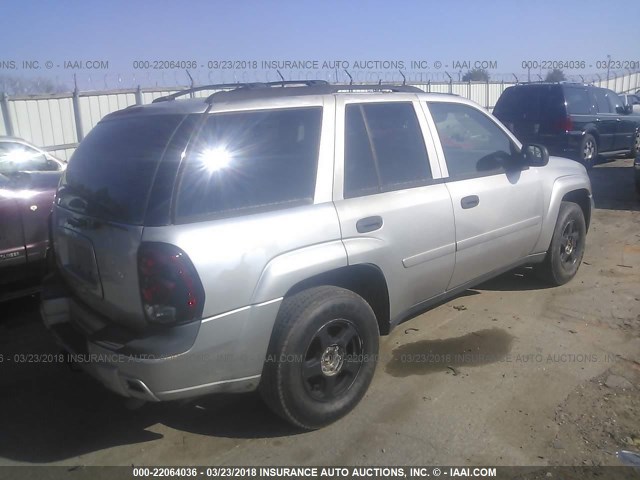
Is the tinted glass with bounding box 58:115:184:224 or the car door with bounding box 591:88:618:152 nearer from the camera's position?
the tinted glass with bounding box 58:115:184:224

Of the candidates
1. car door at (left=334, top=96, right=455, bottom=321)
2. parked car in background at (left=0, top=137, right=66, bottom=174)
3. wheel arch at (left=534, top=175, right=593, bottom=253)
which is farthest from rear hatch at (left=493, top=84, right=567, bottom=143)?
parked car in background at (left=0, top=137, right=66, bottom=174)

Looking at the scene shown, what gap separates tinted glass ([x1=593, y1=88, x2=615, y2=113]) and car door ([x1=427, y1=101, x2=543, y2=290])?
32.1ft

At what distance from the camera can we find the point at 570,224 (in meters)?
5.31

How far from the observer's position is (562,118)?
11.9m

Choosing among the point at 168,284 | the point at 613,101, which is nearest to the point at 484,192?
the point at 168,284

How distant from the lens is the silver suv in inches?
105

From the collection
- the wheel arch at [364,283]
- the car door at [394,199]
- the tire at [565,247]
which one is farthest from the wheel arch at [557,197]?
the wheel arch at [364,283]

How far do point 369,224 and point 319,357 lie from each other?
839 millimetres

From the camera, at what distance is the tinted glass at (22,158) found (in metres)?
8.21

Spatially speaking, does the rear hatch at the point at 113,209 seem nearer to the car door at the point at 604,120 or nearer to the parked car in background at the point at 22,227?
the parked car in background at the point at 22,227

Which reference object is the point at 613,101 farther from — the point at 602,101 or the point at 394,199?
the point at 394,199

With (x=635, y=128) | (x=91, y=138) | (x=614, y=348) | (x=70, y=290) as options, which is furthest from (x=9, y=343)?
(x=635, y=128)

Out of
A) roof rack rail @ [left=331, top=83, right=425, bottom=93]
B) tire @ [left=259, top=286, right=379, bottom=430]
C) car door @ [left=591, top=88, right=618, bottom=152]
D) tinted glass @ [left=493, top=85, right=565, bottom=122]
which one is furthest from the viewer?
car door @ [left=591, top=88, right=618, bottom=152]

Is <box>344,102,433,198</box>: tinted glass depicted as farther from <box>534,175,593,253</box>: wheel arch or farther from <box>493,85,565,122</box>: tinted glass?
<box>493,85,565,122</box>: tinted glass
